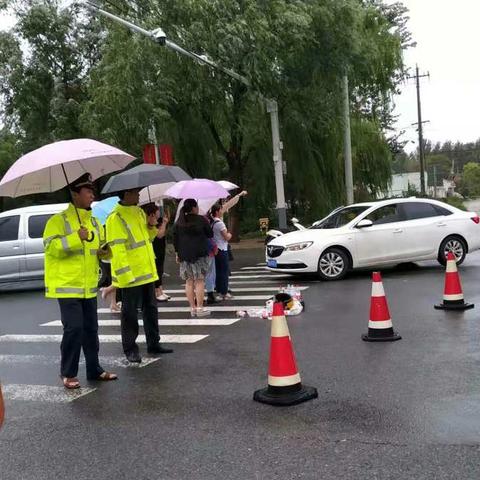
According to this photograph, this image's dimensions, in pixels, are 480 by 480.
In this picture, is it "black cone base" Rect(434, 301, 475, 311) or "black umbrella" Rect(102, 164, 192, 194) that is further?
"black cone base" Rect(434, 301, 475, 311)

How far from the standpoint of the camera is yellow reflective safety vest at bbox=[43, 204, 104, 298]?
5785 millimetres

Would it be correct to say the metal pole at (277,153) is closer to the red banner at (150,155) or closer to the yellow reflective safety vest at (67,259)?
the red banner at (150,155)

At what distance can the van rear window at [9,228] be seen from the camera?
14078mm

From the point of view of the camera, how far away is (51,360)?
7414mm

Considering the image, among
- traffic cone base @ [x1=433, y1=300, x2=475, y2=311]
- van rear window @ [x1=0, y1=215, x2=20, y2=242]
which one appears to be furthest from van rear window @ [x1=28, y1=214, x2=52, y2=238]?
traffic cone base @ [x1=433, y1=300, x2=475, y2=311]

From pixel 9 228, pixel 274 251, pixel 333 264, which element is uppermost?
pixel 9 228

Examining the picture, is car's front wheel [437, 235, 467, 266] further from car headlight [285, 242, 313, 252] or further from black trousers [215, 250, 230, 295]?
black trousers [215, 250, 230, 295]

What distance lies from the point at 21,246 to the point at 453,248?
9.22 meters

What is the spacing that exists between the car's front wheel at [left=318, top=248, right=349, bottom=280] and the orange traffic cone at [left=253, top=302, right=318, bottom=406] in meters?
7.23

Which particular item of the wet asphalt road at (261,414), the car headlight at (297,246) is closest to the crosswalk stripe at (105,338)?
the wet asphalt road at (261,414)

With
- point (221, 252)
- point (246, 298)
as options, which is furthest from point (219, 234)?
point (246, 298)

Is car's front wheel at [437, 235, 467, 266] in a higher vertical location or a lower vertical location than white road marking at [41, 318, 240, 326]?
higher

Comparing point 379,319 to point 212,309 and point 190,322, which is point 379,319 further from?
point 212,309

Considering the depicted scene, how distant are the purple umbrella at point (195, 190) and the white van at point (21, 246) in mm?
5579
